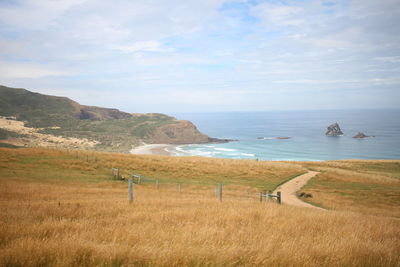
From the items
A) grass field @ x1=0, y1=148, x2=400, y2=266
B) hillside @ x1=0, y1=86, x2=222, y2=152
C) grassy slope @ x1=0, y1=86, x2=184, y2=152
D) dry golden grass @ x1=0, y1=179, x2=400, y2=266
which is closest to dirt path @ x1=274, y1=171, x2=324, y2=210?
grass field @ x1=0, y1=148, x2=400, y2=266

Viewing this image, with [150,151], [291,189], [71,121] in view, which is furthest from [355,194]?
[71,121]

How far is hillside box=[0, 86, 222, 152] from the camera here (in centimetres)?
10556

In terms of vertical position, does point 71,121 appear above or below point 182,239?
above

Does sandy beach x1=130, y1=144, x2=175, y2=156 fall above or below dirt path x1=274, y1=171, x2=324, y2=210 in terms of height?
below

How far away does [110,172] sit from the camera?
107 ft

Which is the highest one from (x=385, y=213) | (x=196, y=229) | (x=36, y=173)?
(x=196, y=229)

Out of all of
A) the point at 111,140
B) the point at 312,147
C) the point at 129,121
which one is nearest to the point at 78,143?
the point at 111,140

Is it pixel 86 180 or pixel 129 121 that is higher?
pixel 129 121

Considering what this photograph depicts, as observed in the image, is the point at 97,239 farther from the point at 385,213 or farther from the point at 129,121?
the point at 129,121

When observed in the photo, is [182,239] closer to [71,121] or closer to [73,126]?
[73,126]

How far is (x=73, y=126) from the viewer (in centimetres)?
13200

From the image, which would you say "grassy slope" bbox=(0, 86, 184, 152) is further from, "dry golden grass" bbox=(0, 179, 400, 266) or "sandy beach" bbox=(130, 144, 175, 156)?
"dry golden grass" bbox=(0, 179, 400, 266)

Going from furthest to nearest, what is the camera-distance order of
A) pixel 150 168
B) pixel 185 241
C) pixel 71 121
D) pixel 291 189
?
pixel 71 121 < pixel 150 168 < pixel 291 189 < pixel 185 241

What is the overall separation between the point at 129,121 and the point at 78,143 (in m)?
64.4
